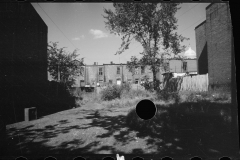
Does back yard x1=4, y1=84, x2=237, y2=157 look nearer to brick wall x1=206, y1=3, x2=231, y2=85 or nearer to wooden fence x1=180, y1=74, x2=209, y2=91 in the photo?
wooden fence x1=180, y1=74, x2=209, y2=91

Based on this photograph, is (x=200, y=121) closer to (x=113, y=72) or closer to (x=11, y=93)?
(x=113, y=72)

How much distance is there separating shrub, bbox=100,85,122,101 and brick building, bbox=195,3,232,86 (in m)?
1.83

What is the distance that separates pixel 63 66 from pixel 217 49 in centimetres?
337

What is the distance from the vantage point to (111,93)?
2.79 metres

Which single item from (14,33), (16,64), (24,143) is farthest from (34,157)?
(14,33)

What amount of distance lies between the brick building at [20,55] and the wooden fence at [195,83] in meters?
3.07

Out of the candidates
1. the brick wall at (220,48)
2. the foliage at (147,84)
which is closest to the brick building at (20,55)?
the foliage at (147,84)

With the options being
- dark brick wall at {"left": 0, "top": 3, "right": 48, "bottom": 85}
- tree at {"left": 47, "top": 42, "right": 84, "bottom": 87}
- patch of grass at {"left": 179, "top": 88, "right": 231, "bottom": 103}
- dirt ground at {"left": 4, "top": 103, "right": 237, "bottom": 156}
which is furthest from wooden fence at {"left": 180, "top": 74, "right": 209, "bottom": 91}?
dark brick wall at {"left": 0, "top": 3, "right": 48, "bottom": 85}

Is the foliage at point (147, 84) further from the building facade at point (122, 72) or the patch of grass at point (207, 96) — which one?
the patch of grass at point (207, 96)

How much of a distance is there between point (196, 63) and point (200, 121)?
4.11 ft

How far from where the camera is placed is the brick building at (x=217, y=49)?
7.79ft

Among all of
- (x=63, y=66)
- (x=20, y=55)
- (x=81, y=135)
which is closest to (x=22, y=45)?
(x=20, y=55)

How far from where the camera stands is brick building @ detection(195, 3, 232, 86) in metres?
2.38

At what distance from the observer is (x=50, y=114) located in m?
2.62
